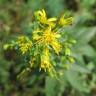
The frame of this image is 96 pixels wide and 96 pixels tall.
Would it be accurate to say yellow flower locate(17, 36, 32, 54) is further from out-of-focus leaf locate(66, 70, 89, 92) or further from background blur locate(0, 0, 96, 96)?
background blur locate(0, 0, 96, 96)

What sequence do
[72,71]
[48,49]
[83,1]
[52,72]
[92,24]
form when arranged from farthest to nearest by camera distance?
[92,24]
[83,1]
[72,71]
[52,72]
[48,49]

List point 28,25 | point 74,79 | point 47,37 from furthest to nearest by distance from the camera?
point 28,25, point 74,79, point 47,37

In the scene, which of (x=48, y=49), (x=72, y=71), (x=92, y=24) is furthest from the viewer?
(x=92, y=24)

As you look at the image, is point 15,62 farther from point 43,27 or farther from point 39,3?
point 43,27

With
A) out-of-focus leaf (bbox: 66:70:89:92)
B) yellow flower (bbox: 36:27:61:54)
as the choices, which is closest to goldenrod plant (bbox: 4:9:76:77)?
yellow flower (bbox: 36:27:61:54)

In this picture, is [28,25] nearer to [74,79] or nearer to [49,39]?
[74,79]

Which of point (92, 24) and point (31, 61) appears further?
point (92, 24)

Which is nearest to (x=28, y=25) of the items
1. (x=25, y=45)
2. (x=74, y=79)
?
(x=74, y=79)

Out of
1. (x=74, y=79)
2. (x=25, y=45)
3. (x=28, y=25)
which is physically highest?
(x=28, y=25)

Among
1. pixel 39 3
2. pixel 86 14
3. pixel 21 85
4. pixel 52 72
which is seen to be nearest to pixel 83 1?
pixel 86 14
